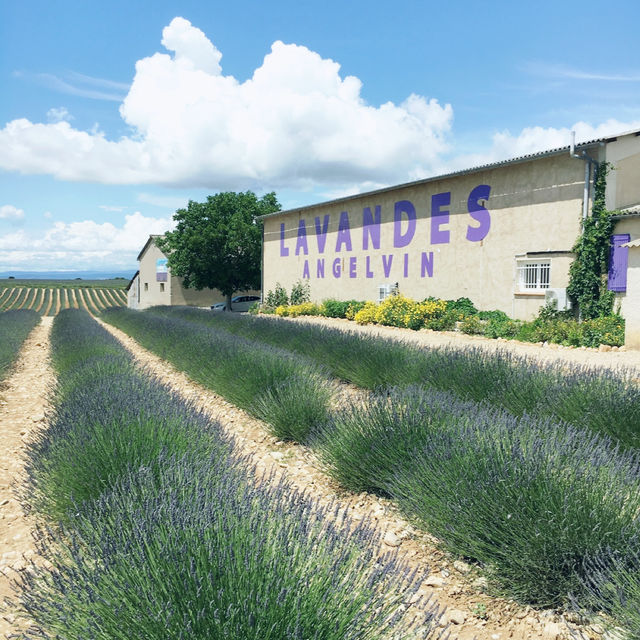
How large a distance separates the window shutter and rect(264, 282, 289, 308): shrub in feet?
46.5

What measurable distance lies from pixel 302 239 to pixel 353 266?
12.8ft

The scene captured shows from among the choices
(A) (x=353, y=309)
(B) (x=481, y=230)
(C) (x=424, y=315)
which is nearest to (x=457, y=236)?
(B) (x=481, y=230)

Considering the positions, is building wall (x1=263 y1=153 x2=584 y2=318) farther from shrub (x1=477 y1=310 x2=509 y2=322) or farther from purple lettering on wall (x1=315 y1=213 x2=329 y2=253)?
shrub (x1=477 y1=310 x2=509 y2=322)

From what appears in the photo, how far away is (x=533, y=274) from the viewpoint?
14.3m

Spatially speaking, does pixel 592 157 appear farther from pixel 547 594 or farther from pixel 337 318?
pixel 547 594

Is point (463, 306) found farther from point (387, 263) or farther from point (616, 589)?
point (616, 589)

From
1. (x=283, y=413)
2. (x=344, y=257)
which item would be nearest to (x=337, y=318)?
(x=344, y=257)

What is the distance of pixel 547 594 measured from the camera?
2.55m

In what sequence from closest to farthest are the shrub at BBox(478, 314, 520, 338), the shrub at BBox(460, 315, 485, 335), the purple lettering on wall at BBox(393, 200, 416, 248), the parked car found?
the shrub at BBox(478, 314, 520, 338), the shrub at BBox(460, 315, 485, 335), the purple lettering on wall at BBox(393, 200, 416, 248), the parked car

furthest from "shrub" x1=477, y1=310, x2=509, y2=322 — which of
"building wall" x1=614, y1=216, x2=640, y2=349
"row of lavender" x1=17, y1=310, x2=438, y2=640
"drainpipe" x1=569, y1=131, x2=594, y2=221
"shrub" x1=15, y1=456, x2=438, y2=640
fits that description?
"shrub" x1=15, y1=456, x2=438, y2=640

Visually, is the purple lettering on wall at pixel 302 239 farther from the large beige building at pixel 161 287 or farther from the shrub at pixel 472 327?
the large beige building at pixel 161 287

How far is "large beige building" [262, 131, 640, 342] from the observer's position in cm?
1307

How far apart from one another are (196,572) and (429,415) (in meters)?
2.56

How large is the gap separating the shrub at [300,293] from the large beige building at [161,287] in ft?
46.7
